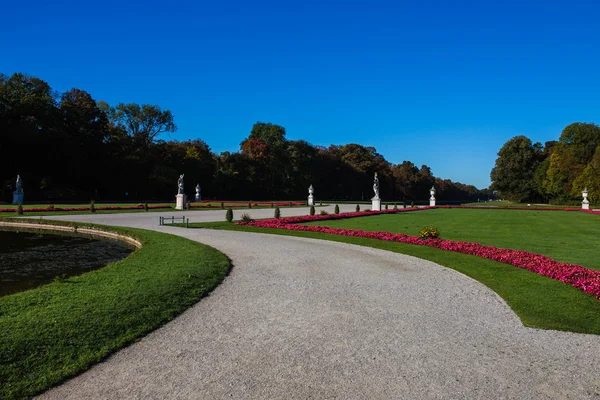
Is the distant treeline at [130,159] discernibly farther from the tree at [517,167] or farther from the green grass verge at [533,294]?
the green grass verge at [533,294]

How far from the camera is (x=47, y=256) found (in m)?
13.4

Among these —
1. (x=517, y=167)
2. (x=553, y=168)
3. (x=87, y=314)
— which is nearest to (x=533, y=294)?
(x=87, y=314)

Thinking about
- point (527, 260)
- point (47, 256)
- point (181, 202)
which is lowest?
point (47, 256)

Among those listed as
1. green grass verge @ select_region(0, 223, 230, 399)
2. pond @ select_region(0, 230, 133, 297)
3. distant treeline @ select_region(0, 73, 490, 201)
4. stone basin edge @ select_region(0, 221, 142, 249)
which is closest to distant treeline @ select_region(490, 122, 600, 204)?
distant treeline @ select_region(0, 73, 490, 201)

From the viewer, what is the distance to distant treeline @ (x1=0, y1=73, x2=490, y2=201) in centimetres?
5412

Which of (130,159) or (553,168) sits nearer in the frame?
(130,159)

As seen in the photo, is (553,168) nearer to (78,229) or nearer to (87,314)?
(78,229)

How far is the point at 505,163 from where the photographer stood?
89.2 m

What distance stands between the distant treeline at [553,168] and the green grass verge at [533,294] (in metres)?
54.1

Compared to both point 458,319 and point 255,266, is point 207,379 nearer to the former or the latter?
point 458,319

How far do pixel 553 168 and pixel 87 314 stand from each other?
82021mm

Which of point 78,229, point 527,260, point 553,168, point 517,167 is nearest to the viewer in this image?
point 527,260

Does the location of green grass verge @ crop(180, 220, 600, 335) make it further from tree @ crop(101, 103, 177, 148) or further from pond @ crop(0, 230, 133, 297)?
tree @ crop(101, 103, 177, 148)

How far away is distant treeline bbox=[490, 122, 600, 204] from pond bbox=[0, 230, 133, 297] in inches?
2380
